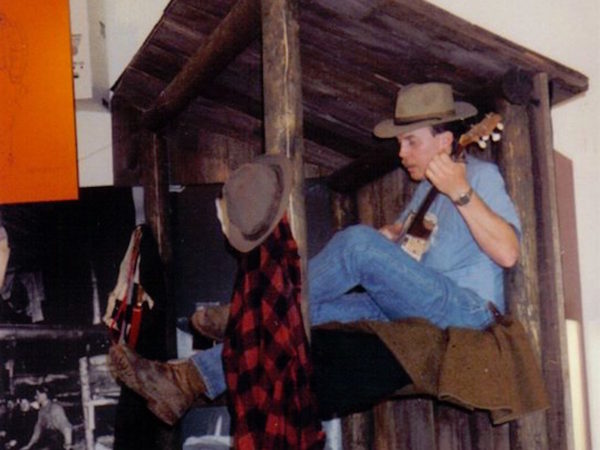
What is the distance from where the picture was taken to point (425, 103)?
410 cm

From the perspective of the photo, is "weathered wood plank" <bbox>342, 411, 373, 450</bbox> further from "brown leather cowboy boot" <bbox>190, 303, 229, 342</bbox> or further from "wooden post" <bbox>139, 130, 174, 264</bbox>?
"brown leather cowboy boot" <bbox>190, 303, 229, 342</bbox>

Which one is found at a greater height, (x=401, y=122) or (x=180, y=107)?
(x=180, y=107)

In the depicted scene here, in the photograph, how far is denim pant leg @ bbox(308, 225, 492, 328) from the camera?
11.7 feet

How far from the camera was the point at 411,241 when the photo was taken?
13.6 ft

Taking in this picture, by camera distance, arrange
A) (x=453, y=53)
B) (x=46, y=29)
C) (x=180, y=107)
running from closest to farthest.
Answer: (x=453, y=53) < (x=180, y=107) < (x=46, y=29)

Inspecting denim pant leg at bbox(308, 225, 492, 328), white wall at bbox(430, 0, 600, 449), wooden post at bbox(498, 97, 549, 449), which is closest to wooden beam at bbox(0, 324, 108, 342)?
denim pant leg at bbox(308, 225, 492, 328)

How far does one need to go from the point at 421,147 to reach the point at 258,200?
99cm

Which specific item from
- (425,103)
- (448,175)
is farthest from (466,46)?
(448,175)

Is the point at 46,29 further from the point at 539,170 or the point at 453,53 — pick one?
the point at 539,170

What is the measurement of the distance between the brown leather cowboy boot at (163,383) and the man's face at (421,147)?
132cm

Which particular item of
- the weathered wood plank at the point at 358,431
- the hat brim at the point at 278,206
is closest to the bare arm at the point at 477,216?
the hat brim at the point at 278,206

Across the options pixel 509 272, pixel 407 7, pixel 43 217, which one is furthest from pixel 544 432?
pixel 43 217

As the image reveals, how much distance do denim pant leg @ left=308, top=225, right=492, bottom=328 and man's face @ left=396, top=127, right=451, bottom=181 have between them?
0.59 m

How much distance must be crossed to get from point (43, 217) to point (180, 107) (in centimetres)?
128
